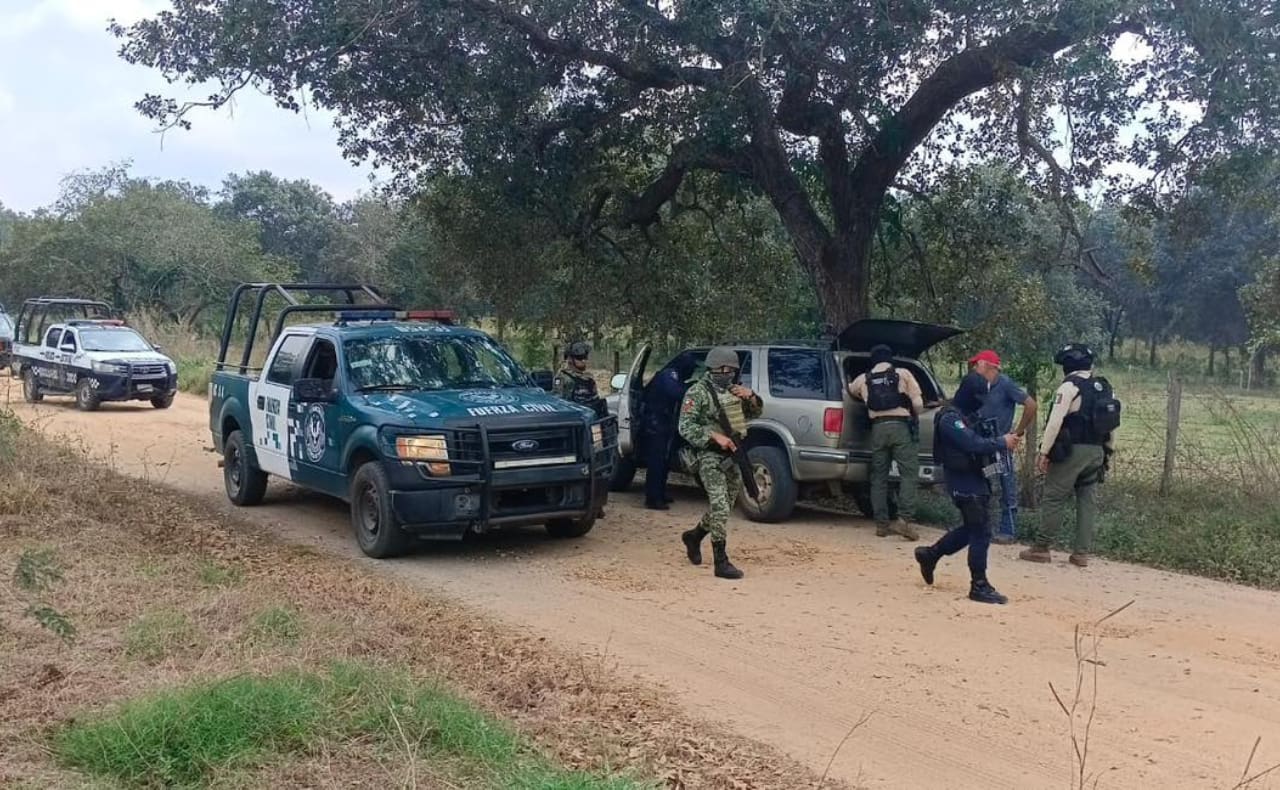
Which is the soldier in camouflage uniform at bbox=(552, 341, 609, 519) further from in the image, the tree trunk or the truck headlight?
the tree trunk

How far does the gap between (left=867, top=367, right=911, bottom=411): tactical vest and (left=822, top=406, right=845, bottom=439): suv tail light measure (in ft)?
1.10

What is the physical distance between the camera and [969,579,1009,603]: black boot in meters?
7.43

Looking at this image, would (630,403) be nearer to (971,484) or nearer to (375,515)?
(375,515)

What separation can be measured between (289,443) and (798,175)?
719 cm

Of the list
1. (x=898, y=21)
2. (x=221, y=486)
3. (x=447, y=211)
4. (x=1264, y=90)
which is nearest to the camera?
(x=1264, y=90)

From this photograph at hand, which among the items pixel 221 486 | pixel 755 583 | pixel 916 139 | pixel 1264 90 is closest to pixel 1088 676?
pixel 755 583

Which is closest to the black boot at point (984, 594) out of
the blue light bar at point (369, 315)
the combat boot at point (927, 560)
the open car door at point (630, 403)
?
the combat boot at point (927, 560)

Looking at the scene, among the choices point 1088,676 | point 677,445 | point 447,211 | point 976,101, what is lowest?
point 1088,676

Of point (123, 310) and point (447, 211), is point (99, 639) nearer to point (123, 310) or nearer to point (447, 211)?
point (447, 211)

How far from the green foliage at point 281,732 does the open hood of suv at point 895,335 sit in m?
6.67

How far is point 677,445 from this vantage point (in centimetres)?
1141

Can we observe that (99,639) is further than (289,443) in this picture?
No

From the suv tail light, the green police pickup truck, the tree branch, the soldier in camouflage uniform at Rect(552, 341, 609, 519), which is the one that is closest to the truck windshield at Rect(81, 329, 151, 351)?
the green police pickup truck

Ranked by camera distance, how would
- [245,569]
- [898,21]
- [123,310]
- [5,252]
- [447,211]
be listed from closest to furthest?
1. [245,569]
2. [898,21]
3. [447,211]
4. [123,310]
5. [5,252]
